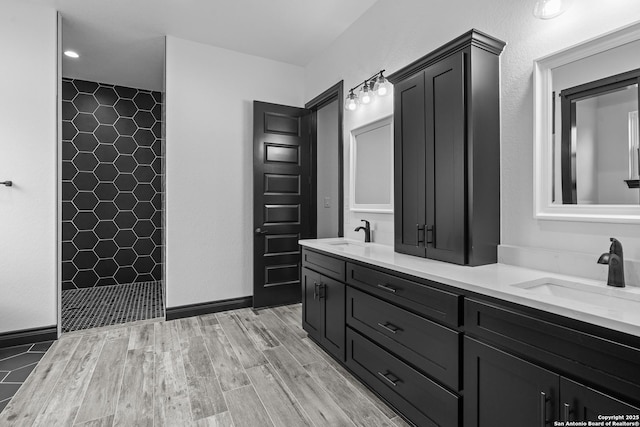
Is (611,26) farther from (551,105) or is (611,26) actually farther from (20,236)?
(20,236)

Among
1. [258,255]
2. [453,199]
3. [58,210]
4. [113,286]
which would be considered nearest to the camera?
[453,199]

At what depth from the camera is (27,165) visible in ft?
9.10

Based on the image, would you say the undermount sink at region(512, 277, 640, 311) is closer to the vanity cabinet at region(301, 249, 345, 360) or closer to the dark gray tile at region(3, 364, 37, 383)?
the vanity cabinet at region(301, 249, 345, 360)

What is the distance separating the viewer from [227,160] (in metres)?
3.65

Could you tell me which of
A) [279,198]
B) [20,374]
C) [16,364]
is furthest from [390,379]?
[16,364]

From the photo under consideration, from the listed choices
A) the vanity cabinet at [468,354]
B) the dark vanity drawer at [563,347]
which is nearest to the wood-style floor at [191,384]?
the vanity cabinet at [468,354]

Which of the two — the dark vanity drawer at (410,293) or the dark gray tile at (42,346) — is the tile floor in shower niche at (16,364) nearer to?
the dark gray tile at (42,346)

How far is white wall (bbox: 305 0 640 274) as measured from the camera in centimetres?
142

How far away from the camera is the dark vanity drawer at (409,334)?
1.44 meters

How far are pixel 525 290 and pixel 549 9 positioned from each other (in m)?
1.27

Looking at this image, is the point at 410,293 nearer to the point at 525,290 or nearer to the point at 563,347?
the point at 525,290

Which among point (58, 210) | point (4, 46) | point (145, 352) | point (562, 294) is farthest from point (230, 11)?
point (562, 294)

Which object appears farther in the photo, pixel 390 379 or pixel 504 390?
pixel 390 379

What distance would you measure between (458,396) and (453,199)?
0.97 meters
